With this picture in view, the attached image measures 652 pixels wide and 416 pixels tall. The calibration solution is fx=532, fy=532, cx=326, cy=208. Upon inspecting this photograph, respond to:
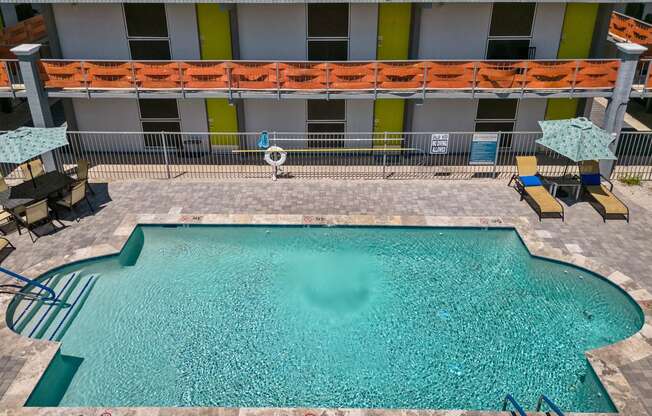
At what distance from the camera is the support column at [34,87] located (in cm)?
1681

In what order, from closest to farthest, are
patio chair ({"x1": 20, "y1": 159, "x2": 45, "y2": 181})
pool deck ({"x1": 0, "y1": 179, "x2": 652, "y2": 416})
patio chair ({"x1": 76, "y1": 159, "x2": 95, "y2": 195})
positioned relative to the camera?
1. pool deck ({"x1": 0, "y1": 179, "x2": 652, "y2": 416})
2. patio chair ({"x1": 76, "y1": 159, "x2": 95, "y2": 195})
3. patio chair ({"x1": 20, "y1": 159, "x2": 45, "y2": 181})

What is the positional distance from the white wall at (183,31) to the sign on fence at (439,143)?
8943 mm

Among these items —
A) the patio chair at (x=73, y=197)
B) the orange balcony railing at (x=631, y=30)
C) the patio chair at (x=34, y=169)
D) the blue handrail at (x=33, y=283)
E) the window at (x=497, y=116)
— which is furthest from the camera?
the window at (x=497, y=116)

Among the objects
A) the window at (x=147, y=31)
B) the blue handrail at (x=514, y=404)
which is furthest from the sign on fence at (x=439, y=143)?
the blue handrail at (x=514, y=404)

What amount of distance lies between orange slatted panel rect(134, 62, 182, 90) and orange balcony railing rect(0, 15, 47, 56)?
4.73 m

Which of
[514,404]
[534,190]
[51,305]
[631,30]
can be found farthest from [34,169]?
[631,30]

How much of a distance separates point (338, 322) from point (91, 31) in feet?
45.6

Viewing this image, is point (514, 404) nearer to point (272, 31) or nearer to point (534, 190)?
point (534, 190)

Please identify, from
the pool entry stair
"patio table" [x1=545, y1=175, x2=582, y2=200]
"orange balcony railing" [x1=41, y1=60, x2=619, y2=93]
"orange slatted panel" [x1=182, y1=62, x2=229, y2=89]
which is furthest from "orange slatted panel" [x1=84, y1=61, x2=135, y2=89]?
"patio table" [x1=545, y1=175, x2=582, y2=200]

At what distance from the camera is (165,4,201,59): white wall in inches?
728

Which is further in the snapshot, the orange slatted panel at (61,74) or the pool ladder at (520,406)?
the orange slatted panel at (61,74)

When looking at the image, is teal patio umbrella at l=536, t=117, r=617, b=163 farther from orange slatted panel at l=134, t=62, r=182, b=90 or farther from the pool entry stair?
the pool entry stair

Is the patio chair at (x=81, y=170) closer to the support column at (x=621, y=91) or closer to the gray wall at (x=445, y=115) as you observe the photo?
the gray wall at (x=445, y=115)

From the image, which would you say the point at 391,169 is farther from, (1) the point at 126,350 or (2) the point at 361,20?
(1) the point at 126,350
